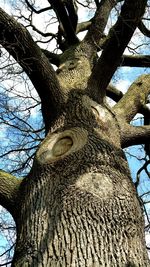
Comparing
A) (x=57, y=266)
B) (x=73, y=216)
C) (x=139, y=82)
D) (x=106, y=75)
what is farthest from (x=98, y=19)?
(x=57, y=266)

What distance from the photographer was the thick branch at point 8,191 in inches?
111

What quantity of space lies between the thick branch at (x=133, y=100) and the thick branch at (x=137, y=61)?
850 millimetres

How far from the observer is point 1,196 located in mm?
2852

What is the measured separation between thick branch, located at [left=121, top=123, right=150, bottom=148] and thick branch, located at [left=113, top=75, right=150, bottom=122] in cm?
22

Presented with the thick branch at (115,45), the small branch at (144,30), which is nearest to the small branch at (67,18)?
the small branch at (144,30)

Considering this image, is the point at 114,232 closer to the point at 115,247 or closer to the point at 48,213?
the point at 115,247

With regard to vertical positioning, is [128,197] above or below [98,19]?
below

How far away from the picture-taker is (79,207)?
234 centimetres

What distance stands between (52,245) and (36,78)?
1732 mm

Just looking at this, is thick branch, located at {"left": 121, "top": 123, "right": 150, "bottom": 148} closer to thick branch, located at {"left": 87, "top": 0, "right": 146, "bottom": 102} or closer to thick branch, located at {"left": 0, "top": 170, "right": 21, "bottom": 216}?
thick branch, located at {"left": 87, "top": 0, "right": 146, "bottom": 102}

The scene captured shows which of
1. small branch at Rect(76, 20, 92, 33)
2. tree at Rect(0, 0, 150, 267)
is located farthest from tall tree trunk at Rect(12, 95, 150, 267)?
small branch at Rect(76, 20, 92, 33)

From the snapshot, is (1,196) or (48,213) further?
(1,196)

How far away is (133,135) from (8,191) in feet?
5.14

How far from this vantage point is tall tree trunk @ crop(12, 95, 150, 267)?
2102 mm
